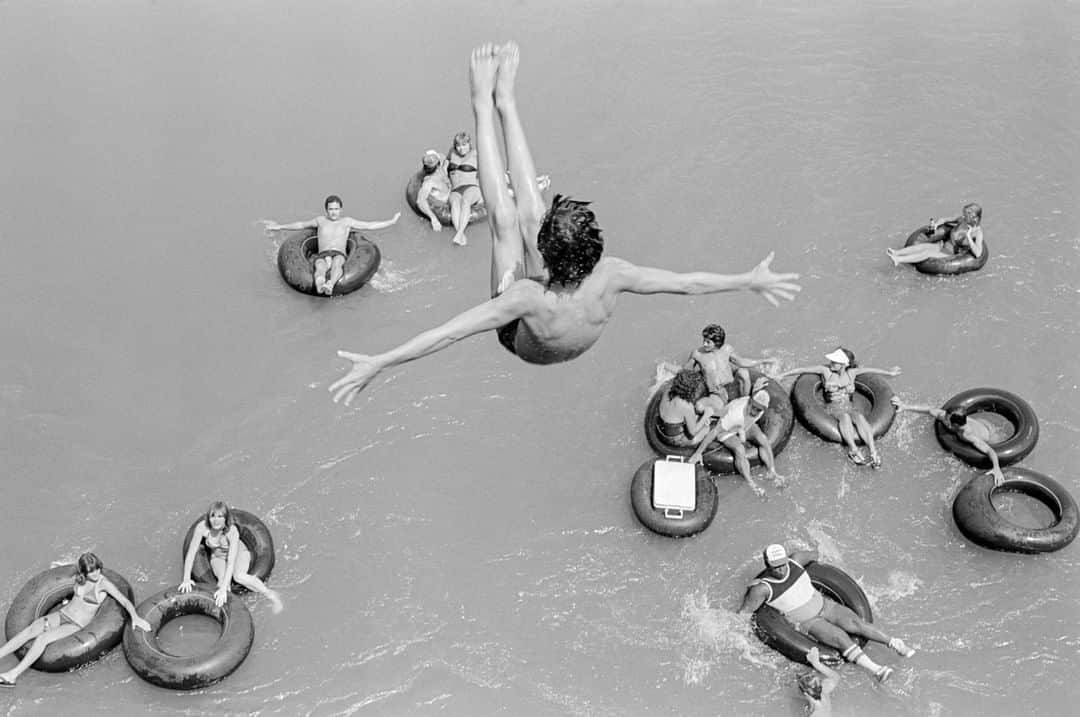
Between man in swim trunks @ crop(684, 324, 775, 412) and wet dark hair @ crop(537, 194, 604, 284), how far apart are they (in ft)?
15.5

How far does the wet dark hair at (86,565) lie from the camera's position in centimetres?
1076

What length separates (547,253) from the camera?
7.50 metres

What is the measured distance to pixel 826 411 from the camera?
12.5 m

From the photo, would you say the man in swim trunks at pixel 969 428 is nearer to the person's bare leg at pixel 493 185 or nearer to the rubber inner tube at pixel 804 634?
the rubber inner tube at pixel 804 634

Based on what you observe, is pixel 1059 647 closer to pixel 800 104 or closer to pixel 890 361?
pixel 890 361

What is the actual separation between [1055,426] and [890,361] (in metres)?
1.64

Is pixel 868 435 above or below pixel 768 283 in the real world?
below

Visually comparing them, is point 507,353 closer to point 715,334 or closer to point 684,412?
point 684,412

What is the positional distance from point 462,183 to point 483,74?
6420 mm

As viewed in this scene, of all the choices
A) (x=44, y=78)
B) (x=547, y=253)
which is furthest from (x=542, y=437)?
(x=44, y=78)

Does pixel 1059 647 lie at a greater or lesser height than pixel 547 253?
lesser

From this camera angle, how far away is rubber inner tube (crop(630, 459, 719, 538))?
11711 mm

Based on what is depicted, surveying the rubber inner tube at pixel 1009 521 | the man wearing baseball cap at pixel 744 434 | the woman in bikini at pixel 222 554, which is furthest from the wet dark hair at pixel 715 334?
the woman in bikini at pixel 222 554

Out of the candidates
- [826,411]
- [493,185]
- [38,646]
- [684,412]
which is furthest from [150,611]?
[826,411]
